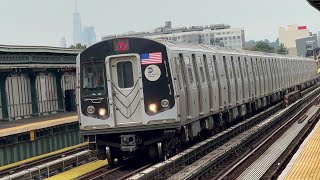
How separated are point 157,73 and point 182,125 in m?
1.64

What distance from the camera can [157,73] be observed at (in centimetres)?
1372

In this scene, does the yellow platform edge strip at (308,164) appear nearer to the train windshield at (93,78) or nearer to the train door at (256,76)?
the train windshield at (93,78)

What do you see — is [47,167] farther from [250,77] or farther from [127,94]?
[250,77]

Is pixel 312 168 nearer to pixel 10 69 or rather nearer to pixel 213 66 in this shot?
pixel 213 66

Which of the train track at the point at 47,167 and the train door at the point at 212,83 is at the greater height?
the train door at the point at 212,83

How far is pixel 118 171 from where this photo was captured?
47.1 ft

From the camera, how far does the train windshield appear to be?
14000 millimetres

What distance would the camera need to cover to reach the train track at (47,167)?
13.9 meters

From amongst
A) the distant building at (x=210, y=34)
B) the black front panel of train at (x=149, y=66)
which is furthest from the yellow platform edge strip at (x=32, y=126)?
the distant building at (x=210, y=34)

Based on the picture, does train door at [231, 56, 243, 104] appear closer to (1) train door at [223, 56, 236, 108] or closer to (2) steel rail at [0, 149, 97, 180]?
(1) train door at [223, 56, 236, 108]

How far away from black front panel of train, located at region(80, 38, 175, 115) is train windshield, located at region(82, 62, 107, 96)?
25 centimetres

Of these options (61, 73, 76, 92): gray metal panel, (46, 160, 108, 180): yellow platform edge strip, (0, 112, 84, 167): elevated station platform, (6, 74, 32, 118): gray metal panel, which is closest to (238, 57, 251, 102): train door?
(0, 112, 84, 167): elevated station platform

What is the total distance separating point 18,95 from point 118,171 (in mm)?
9836

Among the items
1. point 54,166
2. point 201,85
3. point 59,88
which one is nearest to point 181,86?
point 201,85
